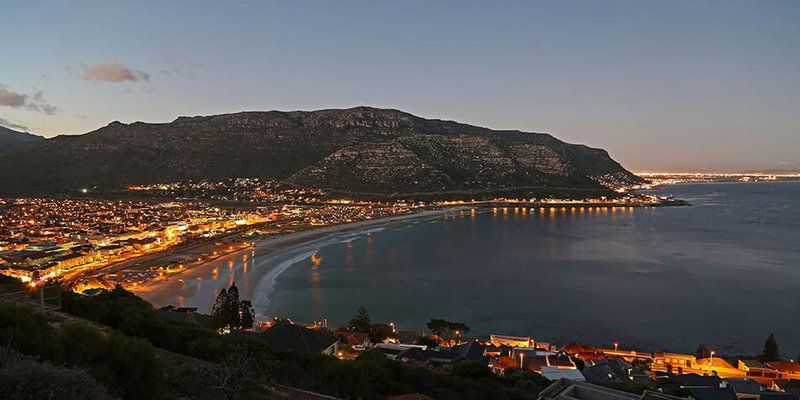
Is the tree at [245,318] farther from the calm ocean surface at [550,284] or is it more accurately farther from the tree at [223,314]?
the calm ocean surface at [550,284]

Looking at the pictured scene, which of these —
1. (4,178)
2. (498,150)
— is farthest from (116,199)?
(498,150)

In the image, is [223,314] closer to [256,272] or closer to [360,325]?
[360,325]

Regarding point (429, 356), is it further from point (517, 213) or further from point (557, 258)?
point (517, 213)

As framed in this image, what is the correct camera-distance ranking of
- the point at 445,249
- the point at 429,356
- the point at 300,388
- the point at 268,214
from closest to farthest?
the point at 300,388
the point at 429,356
the point at 445,249
the point at 268,214

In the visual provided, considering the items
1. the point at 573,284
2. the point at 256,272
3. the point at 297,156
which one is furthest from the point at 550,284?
the point at 297,156

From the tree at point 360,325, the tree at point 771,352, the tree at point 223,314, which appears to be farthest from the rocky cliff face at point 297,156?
the tree at point 771,352

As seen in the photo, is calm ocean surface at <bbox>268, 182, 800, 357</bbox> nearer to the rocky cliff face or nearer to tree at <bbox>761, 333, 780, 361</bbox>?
tree at <bbox>761, 333, 780, 361</bbox>
